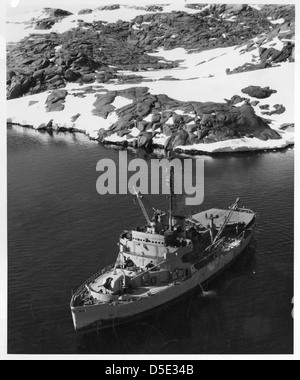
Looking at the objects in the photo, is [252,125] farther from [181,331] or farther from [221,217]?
[181,331]

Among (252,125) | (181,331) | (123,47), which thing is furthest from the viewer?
(123,47)

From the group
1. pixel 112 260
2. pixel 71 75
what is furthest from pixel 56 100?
pixel 112 260

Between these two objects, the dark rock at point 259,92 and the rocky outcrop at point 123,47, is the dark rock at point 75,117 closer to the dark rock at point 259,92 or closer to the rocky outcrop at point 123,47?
the rocky outcrop at point 123,47

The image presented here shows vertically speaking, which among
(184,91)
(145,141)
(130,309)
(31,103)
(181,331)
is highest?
(184,91)

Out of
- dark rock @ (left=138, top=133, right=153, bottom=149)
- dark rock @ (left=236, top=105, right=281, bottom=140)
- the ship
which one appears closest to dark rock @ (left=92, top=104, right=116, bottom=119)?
dark rock @ (left=138, top=133, right=153, bottom=149)

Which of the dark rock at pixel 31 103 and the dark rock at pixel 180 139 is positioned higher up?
the dark rock at pixel 31 103

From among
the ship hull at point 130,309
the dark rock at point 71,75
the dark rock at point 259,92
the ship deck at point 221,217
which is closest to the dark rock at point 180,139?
the dark rock at point 259,92

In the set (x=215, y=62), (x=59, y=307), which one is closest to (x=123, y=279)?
(x=59, y=307)

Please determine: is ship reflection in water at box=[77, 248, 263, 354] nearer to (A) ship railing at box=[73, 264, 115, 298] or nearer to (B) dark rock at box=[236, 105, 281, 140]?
(A) ship railing at box=[73, 264, 115, 298]
